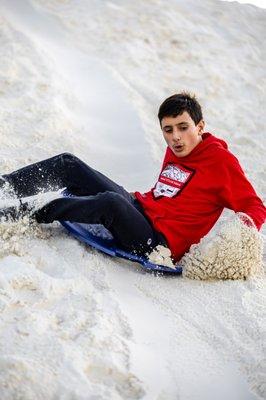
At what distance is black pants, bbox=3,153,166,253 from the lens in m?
2.03

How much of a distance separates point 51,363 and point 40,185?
1.09m

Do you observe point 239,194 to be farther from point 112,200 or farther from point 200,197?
point 112,200

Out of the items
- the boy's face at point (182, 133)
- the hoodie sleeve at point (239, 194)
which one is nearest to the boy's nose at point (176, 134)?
the boy's face at point (182, 133)

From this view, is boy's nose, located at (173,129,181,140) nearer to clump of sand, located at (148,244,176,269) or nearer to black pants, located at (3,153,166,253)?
black pants, located at (3,153,166,253)

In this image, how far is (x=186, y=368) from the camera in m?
1.49

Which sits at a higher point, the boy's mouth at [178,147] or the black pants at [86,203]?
the boy's mouth at [178,147]

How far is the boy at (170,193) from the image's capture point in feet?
6.73

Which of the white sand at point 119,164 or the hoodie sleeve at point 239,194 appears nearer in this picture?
the white sand at point 119,164

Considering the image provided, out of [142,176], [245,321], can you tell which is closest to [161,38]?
[142,176]

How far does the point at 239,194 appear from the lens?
211cm

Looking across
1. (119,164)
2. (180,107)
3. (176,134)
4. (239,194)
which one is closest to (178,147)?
(176,134)

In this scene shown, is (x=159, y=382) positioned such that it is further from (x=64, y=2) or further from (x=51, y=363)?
(x=64, y=2)

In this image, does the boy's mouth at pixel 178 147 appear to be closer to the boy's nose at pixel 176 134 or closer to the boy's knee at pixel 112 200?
the boy's nose at pixel 176 134

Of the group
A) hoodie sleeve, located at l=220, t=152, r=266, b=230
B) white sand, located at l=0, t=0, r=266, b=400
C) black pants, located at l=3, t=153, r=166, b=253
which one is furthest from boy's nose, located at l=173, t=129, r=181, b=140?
white sand, located at l=0, t=0, r=266, b=400
